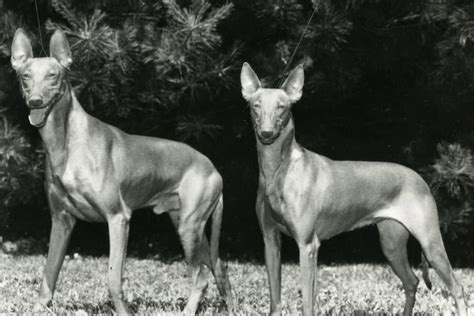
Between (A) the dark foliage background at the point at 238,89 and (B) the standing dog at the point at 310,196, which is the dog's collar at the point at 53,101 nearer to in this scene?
(B) the standing dog at the point at 310,196

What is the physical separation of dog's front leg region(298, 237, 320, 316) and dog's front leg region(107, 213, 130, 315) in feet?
4.56

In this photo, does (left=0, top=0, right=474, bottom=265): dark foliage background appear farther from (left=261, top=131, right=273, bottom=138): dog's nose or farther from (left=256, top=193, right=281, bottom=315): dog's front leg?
(left=261, top=131, right=273, bottom=138): dog's nose

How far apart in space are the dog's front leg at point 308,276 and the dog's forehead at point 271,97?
109cm

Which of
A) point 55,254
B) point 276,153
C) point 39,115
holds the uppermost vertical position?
point 39,115

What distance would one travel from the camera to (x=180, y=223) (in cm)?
737

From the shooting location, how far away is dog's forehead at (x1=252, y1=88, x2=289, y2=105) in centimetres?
634

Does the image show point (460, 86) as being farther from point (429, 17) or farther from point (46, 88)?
point (46, 88)

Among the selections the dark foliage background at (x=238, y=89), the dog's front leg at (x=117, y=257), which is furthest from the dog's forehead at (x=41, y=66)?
the dark foliage background at (x=238, y=89)

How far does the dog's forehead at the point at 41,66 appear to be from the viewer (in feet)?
21.3

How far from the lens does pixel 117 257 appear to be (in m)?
6.68

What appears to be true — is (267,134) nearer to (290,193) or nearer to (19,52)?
(290,193)

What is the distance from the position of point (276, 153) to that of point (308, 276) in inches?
37.9

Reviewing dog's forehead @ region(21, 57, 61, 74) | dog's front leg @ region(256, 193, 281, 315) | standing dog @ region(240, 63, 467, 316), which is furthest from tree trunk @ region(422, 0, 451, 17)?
dog's forehead @ region(21, 57, 61, 74)

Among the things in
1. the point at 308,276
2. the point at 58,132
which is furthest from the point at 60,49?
the point at 308,276
